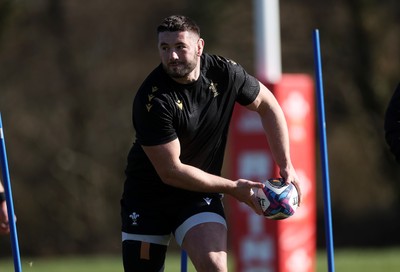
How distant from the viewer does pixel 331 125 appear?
28.0 meters

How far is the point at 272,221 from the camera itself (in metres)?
11.6

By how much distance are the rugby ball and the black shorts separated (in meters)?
0.35

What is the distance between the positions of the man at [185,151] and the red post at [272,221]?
4709 mm

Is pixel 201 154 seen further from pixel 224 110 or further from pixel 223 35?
pixel 223 35

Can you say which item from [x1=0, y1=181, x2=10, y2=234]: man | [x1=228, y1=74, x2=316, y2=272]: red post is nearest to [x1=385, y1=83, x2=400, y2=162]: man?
[x1=0, y1=181, x2=10, y2=234]: man

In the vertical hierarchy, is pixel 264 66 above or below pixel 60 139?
below

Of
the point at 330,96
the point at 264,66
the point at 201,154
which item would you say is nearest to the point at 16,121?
the point at 330,96

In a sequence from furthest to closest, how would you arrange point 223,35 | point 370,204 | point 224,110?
point 370,204 < point 223,35 < point 224,110

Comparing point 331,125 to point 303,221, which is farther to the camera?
point 331,125

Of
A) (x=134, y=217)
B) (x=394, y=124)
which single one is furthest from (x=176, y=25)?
(x=394, y=124)

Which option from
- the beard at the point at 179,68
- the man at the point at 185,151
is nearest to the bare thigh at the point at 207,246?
the man at the point at 185,151

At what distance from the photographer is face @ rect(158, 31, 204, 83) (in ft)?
20.6

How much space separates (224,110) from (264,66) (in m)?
5.48

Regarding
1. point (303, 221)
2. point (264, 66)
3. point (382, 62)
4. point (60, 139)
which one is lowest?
point (303, 221)
